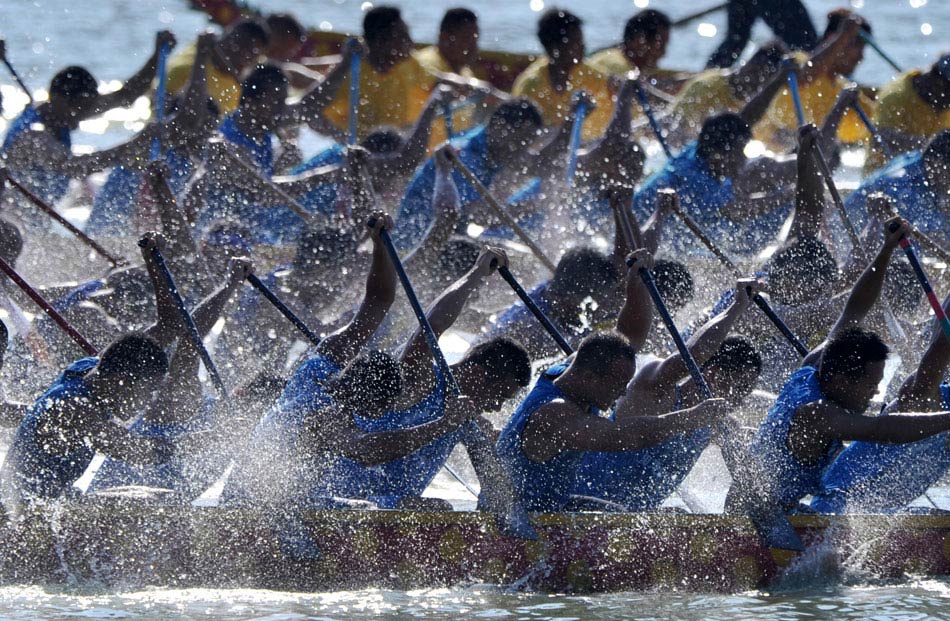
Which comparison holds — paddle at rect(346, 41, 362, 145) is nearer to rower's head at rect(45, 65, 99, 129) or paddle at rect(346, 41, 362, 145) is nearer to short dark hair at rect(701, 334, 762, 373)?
rower's head at rect(45, 65, 99, 129)

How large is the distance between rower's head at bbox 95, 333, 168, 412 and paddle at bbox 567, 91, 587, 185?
408cm

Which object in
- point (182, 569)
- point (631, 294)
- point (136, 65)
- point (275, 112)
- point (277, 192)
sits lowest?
point (182, 569)

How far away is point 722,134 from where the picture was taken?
8859mm

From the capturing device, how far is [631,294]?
6449 millimetres

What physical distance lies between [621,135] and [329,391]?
4.21 meters

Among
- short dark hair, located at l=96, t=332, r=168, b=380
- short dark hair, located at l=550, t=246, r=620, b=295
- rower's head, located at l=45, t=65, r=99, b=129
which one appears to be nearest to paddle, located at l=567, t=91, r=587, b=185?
short dark hair, located at l=550, t=246, r=620, b=295

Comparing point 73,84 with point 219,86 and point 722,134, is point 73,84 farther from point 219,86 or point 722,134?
point 722,134

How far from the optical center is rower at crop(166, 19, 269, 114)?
10.7m

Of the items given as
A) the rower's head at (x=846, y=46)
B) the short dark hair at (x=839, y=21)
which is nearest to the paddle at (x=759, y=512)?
the rower's head at (x=846, y=46)

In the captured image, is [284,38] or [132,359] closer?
[132,359]

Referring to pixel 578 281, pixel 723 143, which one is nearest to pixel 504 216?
pixel 578 281

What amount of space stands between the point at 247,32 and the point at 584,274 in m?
4.43

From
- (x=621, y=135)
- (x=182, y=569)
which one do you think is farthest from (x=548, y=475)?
(x=621, y=135)

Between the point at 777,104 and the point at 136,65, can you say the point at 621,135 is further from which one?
the point at 136,65
